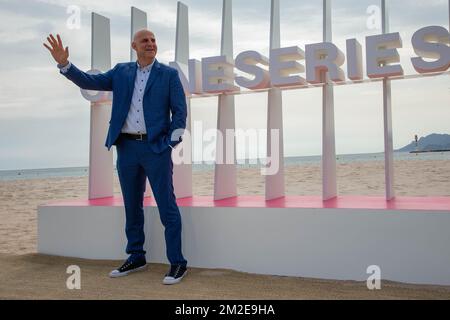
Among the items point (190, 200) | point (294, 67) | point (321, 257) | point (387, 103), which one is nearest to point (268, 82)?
point (294, 67)

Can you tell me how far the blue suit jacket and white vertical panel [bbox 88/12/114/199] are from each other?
1250 millimetres

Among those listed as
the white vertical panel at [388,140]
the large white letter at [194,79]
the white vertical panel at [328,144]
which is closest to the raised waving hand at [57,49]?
the large white letter at [194,79]

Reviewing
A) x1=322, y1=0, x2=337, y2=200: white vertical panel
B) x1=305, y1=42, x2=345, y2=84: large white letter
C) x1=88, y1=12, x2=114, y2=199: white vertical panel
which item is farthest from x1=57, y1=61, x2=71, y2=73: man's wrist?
x1=322, y1=0, x2=337, y2=200: white vertical panel

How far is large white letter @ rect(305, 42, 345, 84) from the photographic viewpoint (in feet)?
10.9

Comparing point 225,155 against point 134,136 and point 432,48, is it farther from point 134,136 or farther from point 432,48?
point 432,48

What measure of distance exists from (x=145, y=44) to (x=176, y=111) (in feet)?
1.75

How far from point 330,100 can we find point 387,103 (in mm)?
458

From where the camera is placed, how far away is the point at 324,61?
3361mm

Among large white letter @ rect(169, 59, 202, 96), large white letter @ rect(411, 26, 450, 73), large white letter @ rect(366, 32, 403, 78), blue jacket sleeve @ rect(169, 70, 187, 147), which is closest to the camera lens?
blue jacket sleeve @ rect(169, 70, 187, 147)

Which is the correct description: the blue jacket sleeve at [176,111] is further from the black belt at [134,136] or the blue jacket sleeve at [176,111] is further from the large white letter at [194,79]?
the large white letter at [194,79]

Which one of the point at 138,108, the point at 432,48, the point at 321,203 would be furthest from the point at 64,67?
the point at 432,48

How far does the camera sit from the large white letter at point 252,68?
355 centimetres

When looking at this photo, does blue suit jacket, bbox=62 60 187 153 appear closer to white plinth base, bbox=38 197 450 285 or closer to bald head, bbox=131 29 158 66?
bald head, bbox=131 29 158 66

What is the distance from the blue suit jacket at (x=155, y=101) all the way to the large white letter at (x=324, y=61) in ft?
3.35
